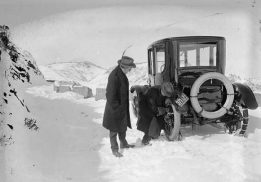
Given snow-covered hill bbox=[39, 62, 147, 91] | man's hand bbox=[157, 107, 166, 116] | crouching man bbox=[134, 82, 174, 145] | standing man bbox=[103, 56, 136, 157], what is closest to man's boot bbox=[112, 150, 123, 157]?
standing man bbox=[103, 56, 136, 157]

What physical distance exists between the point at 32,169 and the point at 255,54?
320 cm

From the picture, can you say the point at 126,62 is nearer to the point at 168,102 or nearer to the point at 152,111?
the point at 152,111

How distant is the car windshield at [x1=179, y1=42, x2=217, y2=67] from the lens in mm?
7496

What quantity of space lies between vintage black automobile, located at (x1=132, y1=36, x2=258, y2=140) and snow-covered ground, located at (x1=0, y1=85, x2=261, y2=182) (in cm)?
37

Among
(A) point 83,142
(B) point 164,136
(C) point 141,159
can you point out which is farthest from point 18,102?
(B) point 164,136

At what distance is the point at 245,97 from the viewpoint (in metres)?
7.28

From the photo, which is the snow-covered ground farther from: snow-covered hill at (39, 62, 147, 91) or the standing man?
snow-covered hill at (39, 62, 147, 91)

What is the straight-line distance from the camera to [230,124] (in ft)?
25.1

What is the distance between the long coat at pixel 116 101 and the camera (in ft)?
→ 20.4

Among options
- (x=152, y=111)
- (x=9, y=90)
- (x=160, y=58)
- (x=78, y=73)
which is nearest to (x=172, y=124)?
(x=152, y=111)

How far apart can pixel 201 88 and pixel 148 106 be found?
1.12 metres

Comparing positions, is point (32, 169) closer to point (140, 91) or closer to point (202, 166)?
point (202, 166)

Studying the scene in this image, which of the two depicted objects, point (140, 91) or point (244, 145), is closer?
point (244, 145)

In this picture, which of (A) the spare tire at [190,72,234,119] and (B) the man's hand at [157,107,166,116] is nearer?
(A) the spare tire at [190,72,234,119]
